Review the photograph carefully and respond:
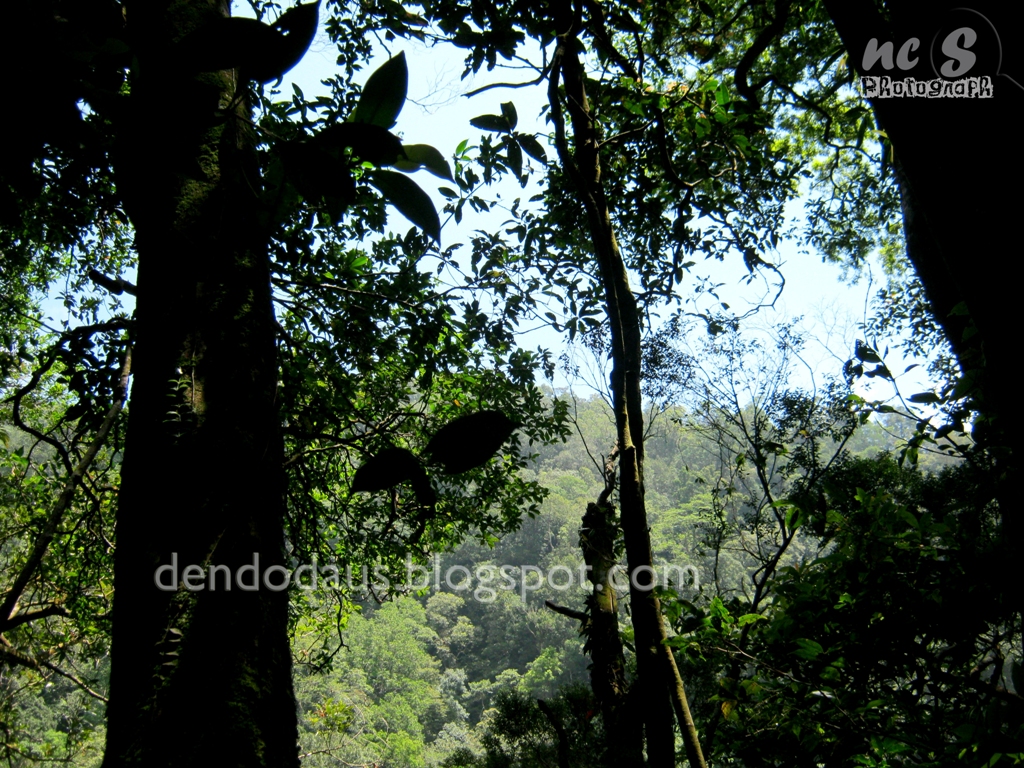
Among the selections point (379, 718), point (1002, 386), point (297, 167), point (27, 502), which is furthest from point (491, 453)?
point (379, 718)

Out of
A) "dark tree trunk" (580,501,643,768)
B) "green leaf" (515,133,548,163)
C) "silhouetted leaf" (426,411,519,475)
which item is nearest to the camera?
"silhouetted leaf" (426,411,519,475)

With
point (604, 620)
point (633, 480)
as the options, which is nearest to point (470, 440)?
point (633, 480)

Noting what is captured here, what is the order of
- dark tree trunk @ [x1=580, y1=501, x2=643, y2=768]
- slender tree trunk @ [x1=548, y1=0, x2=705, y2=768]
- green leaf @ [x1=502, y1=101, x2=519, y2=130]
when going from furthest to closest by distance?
dark tree trunk @ [x1=580, y1=501, x2=643, y2=768] < slender tree trunk @ [x1=548, y1=0, x2=705, y2=768] < green leaf @ [x1=502, y1=101, x2=519, y2=130]

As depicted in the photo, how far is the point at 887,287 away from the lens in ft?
22.3

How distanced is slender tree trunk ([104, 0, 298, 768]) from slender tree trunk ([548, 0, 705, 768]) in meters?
0.84

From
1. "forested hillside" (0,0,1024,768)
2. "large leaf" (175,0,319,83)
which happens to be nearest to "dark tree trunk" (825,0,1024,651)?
"forested hillside" (0,0,1024,768)

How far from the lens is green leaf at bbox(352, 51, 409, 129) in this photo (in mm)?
317

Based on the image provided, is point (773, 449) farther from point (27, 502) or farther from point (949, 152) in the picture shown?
point (27, 502)

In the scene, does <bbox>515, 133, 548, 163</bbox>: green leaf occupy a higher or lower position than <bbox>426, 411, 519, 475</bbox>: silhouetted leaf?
higher

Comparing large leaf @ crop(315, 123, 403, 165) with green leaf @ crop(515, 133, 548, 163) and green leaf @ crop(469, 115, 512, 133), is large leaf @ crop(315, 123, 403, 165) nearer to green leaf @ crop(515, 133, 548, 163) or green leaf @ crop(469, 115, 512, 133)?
A: green leaf @ crop(469, 115, 512, 133)

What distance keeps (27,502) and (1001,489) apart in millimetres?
5750

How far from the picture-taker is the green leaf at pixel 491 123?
0.60 m

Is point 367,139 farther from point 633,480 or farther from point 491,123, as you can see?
point 633,480

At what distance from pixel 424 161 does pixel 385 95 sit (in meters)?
0.05
